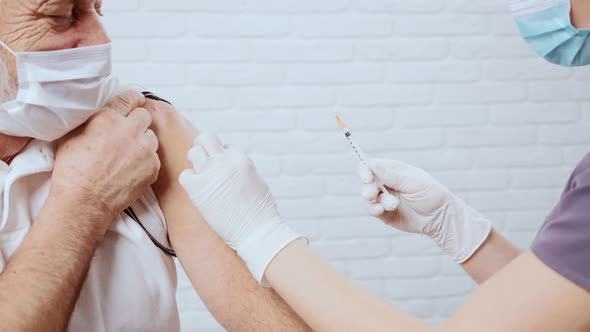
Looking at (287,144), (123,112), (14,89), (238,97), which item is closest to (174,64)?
(238,97)

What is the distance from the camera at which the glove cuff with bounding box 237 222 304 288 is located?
1111 mm

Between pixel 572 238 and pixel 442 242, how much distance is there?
1.99 feet

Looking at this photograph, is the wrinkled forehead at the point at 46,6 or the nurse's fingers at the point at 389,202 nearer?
A: the wrinkled forehead at the point at 46,6

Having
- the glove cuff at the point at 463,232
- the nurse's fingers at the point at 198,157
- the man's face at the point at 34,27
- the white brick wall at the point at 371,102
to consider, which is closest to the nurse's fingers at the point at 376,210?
the glove cuff at the point at 463,232

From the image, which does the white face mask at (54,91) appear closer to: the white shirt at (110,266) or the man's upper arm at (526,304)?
the white shirt at (110,266)

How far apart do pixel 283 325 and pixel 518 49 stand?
2021 millimetres

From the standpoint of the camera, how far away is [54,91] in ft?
3.51

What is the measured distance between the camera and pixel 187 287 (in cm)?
265

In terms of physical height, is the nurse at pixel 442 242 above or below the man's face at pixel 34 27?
below

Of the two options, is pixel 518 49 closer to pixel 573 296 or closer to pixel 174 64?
pixel 174 64

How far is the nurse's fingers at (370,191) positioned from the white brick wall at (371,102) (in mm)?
1264

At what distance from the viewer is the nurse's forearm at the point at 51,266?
0.99 m

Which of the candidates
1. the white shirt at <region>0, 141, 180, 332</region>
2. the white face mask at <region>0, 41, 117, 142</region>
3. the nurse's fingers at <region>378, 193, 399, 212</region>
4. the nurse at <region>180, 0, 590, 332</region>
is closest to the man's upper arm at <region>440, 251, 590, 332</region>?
the nurse at <region>180, 0, 590, 332</region>

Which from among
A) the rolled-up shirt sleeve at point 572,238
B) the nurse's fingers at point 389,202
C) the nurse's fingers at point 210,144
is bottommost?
the nurse's fingers at point 389,202
